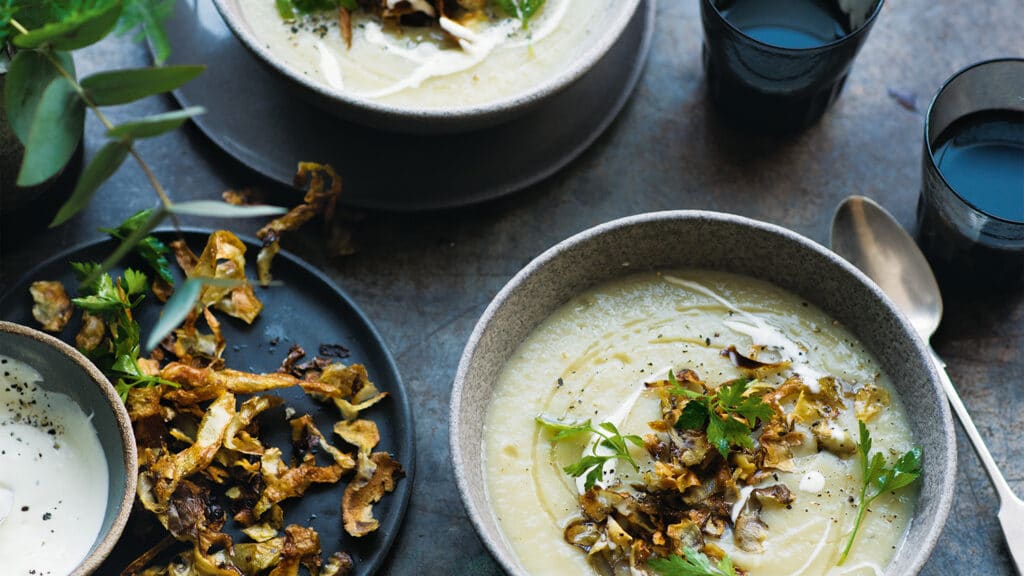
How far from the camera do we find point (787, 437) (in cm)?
170

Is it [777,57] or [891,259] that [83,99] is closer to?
[777,57]

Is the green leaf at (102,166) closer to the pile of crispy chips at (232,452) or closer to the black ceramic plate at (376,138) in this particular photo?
the pile of crispy chips at (232,452)

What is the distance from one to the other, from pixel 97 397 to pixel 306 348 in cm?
34

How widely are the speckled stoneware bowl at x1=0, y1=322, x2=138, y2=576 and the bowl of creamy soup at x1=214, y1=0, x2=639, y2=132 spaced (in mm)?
556

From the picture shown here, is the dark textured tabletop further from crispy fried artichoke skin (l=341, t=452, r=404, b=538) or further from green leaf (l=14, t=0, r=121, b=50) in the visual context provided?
green leaf (l=14, t=0, r=121, b=50)

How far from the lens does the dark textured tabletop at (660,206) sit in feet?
6.32

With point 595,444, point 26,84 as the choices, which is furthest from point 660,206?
point 26,84

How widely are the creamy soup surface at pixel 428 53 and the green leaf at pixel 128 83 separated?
50cm

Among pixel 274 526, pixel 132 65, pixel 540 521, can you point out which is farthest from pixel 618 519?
pixel 132 65

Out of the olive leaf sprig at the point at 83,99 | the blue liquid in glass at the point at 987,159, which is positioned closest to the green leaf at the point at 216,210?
the olive leaf sprig at the point at 83,99

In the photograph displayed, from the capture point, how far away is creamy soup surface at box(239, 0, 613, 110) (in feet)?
6.63

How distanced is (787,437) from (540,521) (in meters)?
0.36

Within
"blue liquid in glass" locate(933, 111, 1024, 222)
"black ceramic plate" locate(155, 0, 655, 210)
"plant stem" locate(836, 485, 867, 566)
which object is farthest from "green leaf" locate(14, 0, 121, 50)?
"blue liquid in glass" locate(933, 111, 1024, 222)

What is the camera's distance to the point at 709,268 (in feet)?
6.16
